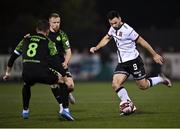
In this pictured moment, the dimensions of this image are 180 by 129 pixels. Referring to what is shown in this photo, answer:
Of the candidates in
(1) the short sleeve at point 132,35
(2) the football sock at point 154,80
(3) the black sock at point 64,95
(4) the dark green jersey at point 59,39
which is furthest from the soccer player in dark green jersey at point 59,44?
(2) the football sock at point 154,80

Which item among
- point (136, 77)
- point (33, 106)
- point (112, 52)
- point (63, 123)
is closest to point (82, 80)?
point (112, 52)

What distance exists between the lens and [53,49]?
13.9 metres

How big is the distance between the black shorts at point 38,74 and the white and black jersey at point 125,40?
7.22 feet

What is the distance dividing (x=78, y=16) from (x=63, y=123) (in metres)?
44.2

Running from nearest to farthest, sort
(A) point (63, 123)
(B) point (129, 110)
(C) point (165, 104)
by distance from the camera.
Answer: (A) point (63, 123) → (B) point (129, 110) → (C) point (165, 104)

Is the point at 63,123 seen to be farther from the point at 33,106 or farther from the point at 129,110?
the point at 33,106

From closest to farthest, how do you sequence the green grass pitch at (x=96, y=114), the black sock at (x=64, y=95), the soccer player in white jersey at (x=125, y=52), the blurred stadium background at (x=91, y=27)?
the green grass pitch at (x=96, y=114) < the black sock at (x=64, y=95) < the soccer player in white jersey at (x=125, y=52) < the blurred stadium background at (x=91, y=27)

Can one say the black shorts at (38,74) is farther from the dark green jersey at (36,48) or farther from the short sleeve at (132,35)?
the short sleeve at (132,35)

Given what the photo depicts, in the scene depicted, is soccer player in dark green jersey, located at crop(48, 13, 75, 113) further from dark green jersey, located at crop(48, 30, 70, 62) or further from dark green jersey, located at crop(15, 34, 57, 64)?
dark green jersey, located at crop(15, 34, 57, 64)

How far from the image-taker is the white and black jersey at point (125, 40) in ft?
50.0

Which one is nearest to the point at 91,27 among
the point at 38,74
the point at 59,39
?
the point at 59,39

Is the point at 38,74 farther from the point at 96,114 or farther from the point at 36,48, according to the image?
the point at 96,114

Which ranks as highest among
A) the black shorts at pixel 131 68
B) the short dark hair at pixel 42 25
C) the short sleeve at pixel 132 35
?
the short dark hair at pixel 42 25

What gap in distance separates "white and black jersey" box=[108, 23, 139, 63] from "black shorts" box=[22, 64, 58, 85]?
220 centimetres
